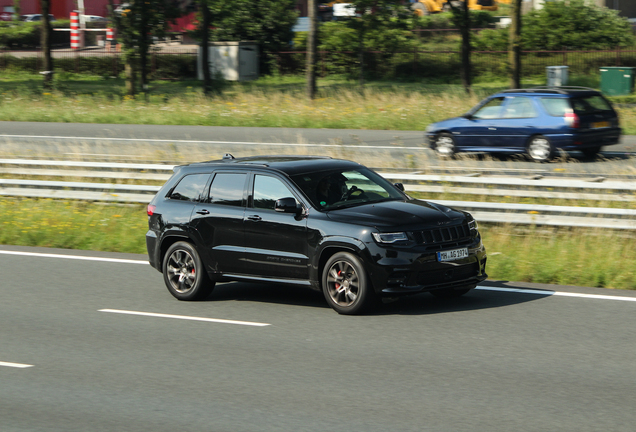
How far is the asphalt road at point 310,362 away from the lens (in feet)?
19.2

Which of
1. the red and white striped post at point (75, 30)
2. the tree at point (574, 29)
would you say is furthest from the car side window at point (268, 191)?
the red and white striped post at point (75, 30)

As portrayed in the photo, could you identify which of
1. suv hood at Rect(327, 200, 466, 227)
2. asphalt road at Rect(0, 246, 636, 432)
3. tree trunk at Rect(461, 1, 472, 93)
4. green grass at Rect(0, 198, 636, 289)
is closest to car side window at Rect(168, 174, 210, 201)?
asphalt road at Rect(0, 246, 636, 432)

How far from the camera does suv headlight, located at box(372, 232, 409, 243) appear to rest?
28.3 feet

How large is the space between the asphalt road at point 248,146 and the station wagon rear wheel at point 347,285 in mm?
6284

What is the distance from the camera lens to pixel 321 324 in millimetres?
8594

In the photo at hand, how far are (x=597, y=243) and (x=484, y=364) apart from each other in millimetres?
5167

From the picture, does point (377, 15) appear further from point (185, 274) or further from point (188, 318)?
point (188, 318)

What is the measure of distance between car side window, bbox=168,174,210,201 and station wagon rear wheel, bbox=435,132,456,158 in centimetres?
1144

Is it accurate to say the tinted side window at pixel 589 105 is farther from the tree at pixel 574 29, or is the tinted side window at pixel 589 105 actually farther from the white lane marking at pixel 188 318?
the tree at pixel 574 29

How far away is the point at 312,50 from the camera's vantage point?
112ft

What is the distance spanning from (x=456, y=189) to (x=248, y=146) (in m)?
10.2

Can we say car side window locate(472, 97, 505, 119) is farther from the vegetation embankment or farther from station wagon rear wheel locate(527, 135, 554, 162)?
the vegetation embankment

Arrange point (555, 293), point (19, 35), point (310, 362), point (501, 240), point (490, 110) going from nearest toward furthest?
point (310, 362) < point (555, 293) < point (501, 240) < point (490, 110) < point (19, 35)

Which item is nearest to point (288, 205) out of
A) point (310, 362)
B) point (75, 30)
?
point (310, 362)
